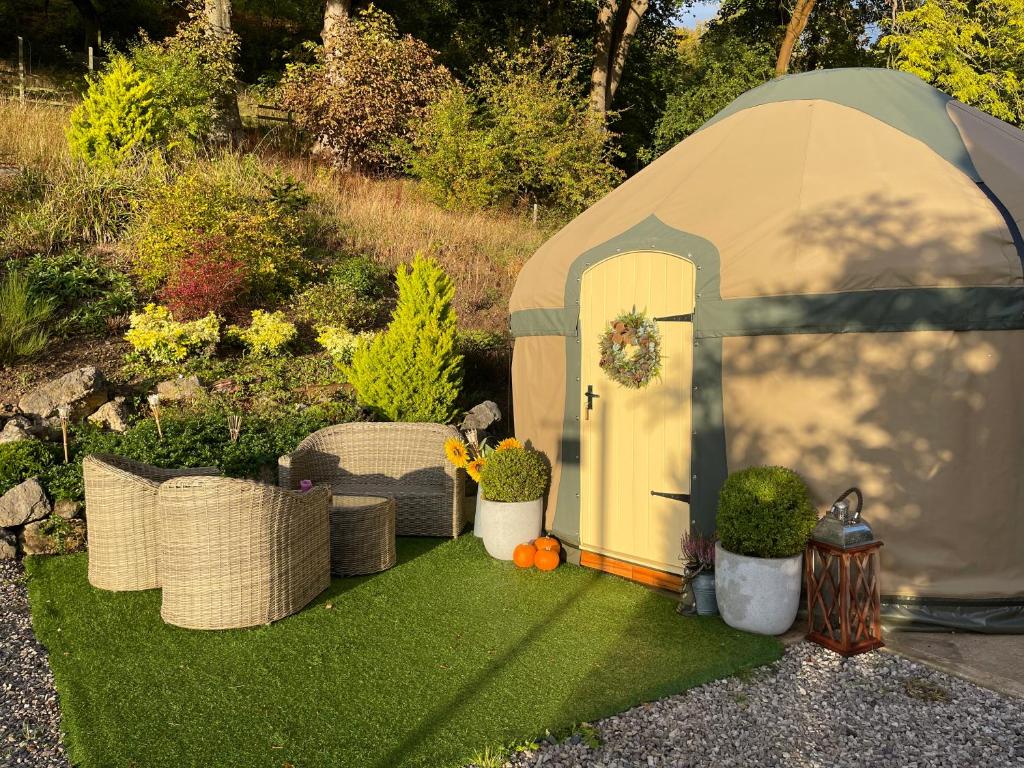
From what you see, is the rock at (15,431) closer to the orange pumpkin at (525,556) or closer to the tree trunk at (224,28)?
the orange pumpkin at (525,556)

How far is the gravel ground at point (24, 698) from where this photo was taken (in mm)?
3367

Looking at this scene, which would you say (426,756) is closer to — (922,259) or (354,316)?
(922,259)

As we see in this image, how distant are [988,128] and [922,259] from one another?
1.90 m

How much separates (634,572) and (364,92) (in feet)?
40.6

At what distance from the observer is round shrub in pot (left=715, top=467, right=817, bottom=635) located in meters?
4.52

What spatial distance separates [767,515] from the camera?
177 inches

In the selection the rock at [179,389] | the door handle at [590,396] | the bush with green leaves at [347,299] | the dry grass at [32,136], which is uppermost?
the dry grass at [32,136]

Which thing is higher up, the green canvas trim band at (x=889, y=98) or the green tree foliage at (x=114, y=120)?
the green tree foliage at (x=114, y=120)

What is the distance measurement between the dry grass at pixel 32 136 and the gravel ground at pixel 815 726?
33.3 feet

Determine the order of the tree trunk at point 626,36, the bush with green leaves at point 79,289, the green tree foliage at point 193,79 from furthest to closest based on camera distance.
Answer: the tree trunk at point 626,36
the green tree foliage at point 193,79
the bush with green leaves at point 79,289

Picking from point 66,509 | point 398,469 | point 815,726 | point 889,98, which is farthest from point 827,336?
point 66,509

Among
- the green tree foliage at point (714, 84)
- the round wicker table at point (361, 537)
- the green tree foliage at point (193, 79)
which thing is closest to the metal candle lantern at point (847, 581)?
the round wicker table at point (361, 537)

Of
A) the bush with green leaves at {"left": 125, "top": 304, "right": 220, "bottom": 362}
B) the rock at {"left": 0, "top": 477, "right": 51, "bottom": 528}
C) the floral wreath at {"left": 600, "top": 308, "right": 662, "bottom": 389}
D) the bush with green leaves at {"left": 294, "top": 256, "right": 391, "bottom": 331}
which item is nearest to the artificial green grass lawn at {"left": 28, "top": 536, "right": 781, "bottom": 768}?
the rock at {"left": 0, "top": 477, "right": 51, "bottom": 528}

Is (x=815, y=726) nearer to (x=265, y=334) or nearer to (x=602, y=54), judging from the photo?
(x=265, y=334)
